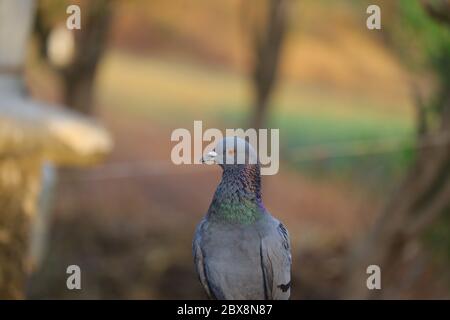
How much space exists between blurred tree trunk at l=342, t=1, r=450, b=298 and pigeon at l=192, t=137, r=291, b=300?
4.53m

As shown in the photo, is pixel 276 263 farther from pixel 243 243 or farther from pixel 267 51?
pixel 267 51

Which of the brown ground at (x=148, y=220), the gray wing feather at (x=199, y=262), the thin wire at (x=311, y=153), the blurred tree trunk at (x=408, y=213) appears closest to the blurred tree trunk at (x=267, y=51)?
the thin wire at (x=311, y=153)

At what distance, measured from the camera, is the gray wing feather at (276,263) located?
5.90ft

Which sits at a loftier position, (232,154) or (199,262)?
(232,154)

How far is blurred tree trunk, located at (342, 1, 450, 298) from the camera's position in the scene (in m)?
6.34

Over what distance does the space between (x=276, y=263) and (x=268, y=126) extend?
992 cm

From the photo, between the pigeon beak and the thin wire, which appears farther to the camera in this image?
the thin wire

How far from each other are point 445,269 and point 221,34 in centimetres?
872

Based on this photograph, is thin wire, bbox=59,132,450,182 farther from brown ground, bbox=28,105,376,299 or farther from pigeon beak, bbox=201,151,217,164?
pigeon beak, bbox=201,151,217,164

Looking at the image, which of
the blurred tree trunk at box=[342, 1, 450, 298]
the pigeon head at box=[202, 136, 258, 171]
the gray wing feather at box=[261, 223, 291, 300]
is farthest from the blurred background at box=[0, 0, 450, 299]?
the pigeon head at box=[202, 136, 258, 171]

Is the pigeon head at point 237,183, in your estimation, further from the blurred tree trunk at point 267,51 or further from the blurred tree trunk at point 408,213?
the blurred tree trunk at point 267,51

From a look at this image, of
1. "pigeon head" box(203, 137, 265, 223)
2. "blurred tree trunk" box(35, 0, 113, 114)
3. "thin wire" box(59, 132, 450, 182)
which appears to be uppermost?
"blurred tree trunk" box(35, 0, 113, 114)

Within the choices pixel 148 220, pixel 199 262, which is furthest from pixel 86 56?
pixel 199 262

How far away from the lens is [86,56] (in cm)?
930
